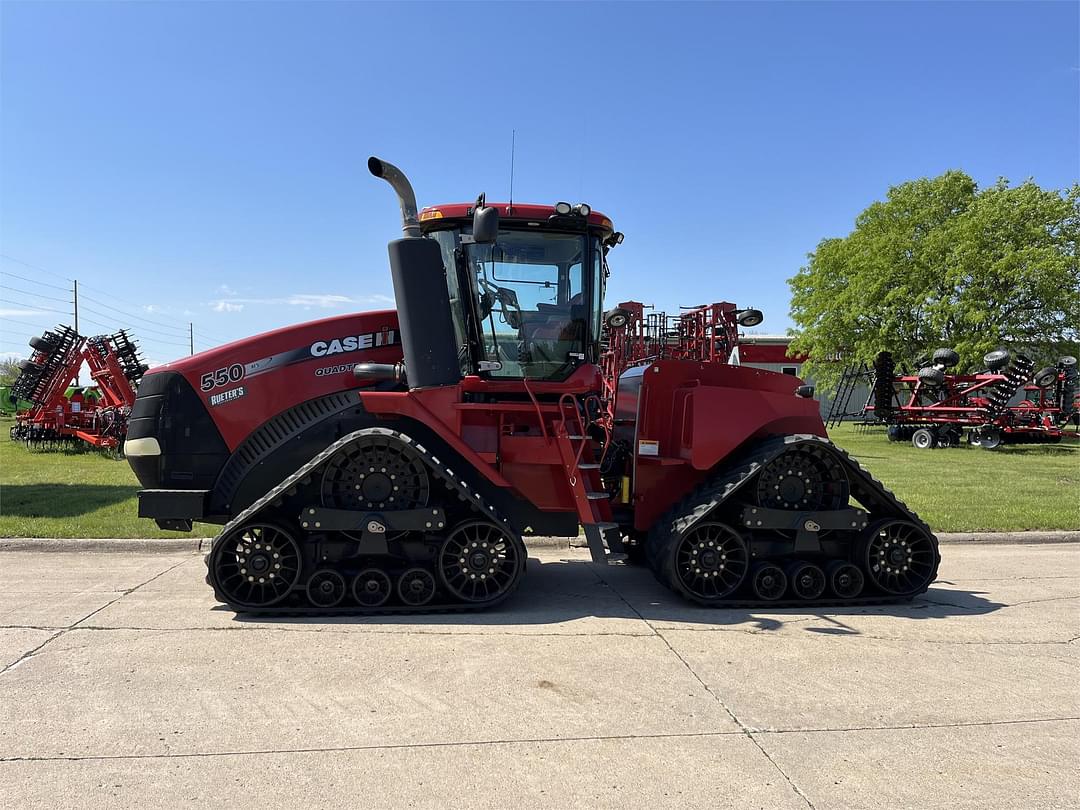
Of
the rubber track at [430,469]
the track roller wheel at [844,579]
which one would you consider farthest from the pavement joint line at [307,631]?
the track roller wheel at [844,579]

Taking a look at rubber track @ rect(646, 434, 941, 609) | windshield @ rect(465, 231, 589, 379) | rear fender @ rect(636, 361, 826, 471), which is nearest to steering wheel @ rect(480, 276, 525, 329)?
windshield @ rect(465, 231, 589, 379)

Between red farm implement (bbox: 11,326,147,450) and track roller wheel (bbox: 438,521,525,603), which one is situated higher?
red farm implement (bbox: 11,326,147,450)

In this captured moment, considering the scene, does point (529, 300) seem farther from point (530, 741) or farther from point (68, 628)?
point (68, 628)

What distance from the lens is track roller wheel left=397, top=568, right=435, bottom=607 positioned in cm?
515

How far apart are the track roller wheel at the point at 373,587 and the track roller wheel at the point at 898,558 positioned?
3.55 metres

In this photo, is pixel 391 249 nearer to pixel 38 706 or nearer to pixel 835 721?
pixel 38 706

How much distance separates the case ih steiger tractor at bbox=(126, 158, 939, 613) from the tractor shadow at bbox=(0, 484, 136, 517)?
444cm

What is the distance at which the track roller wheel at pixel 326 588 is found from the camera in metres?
5.09

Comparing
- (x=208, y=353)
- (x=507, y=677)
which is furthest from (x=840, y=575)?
(x=208, y=353)

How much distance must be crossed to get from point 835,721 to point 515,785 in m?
1.66

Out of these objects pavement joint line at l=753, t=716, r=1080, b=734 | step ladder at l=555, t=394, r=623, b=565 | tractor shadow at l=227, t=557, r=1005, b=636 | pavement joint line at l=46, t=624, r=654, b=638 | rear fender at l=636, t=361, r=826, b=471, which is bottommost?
pavement joint line at l=753, t=716, r=1080, b=734

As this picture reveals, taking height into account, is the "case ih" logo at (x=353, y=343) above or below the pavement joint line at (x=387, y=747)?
above

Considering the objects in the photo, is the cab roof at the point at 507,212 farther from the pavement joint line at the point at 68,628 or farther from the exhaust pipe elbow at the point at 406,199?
the pavement joint line at the point at 68,628

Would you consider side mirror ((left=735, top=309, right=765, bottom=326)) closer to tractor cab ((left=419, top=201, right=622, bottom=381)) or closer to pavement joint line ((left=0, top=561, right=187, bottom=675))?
tractor cab ((left=419, top=201, right=622, bottom=381))
